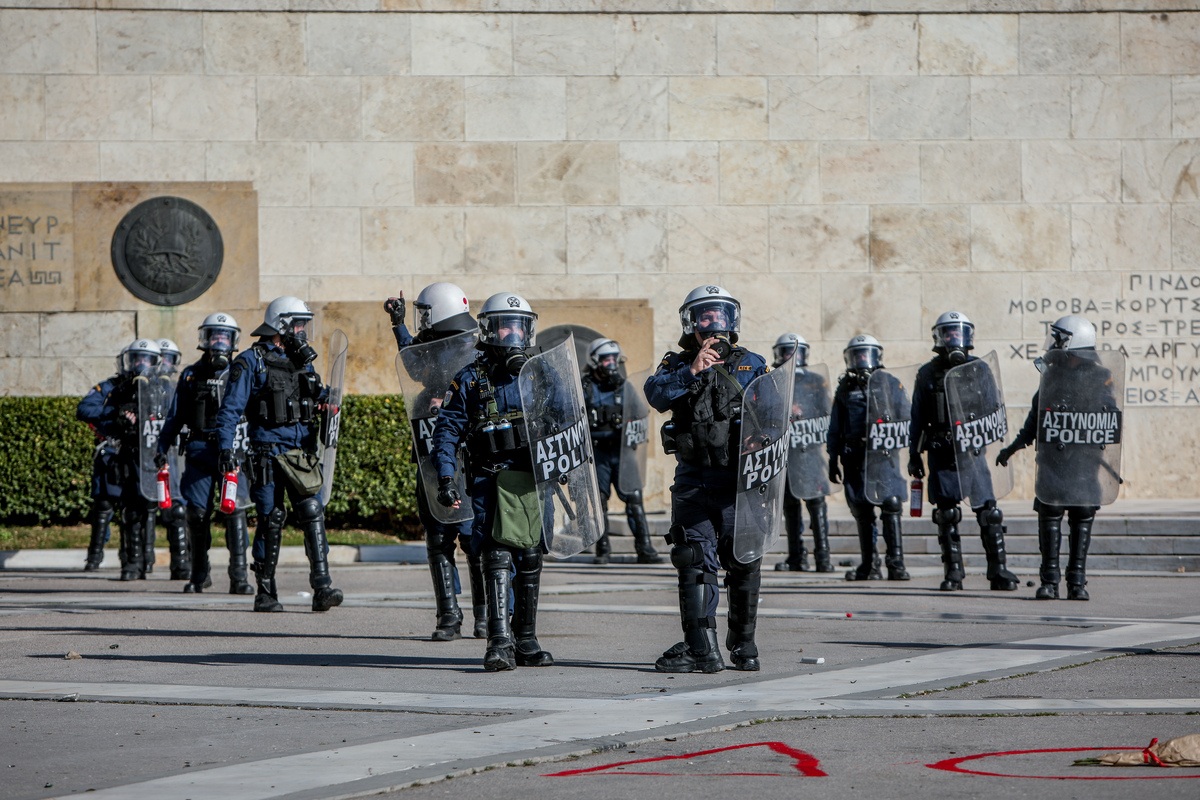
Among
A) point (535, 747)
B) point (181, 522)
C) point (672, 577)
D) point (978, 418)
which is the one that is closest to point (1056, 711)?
point (535, 747)

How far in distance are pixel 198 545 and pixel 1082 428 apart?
6.73m

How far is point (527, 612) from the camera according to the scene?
7359mm

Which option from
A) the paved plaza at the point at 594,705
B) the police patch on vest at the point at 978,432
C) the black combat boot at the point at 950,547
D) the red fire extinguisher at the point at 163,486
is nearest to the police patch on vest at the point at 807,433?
the black combat boot at the point at 950,547

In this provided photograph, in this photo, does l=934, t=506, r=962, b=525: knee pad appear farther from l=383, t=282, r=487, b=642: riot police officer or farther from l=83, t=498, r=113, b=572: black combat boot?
l=83, t=498, r=113, b=572: black combat boot

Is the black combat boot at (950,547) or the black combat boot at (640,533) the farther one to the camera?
the black combat boot at (640,533)

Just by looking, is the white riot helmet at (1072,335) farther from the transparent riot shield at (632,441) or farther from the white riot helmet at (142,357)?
the white riot helmet at (142,357)

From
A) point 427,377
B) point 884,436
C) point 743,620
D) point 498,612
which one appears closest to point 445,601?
point 427,377

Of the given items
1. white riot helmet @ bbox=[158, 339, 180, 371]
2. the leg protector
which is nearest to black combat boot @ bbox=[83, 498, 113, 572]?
white riot helmet @ bbox=[158, 339, 180, 371]

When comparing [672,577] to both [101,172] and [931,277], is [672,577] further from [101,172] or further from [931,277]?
[101,172]

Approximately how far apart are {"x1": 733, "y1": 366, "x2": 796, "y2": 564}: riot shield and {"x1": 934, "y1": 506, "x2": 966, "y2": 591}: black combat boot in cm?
480

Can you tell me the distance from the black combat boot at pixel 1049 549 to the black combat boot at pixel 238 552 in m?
5.85

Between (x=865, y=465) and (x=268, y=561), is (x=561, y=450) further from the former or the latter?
(x=865, y=465)

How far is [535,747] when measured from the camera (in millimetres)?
5039

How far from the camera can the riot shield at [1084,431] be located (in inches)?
423
